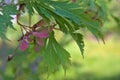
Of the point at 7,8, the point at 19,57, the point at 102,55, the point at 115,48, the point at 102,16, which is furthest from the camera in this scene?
the point at 115,48

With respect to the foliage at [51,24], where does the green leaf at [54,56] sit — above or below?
below

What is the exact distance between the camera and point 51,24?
1.17 m

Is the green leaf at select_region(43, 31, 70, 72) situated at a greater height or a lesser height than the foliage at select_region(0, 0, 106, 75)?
lesser

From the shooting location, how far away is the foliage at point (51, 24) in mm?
1065

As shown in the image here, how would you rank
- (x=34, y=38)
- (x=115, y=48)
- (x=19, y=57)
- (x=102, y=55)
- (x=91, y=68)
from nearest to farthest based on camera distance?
(x=34, y=38) < (x=19, y=57) < (x=91, y=68) < (x=102, y=55) < (x=115, y=48)

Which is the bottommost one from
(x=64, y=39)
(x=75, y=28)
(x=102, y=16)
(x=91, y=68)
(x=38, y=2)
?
(x=91, y=68)

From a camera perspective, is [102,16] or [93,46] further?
[93,46]

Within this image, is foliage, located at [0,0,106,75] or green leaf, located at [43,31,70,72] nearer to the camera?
foliage, located at [0,0,106,75]

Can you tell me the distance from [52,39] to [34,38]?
0.05 m

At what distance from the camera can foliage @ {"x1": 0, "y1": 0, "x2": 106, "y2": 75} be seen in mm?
1065

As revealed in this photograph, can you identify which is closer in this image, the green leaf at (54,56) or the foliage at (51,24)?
the foliage at (51,24)

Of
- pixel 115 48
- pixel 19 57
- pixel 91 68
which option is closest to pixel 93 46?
pixel 115 48

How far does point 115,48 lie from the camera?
11734 millimetres

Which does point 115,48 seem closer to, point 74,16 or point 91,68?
point 91,68
